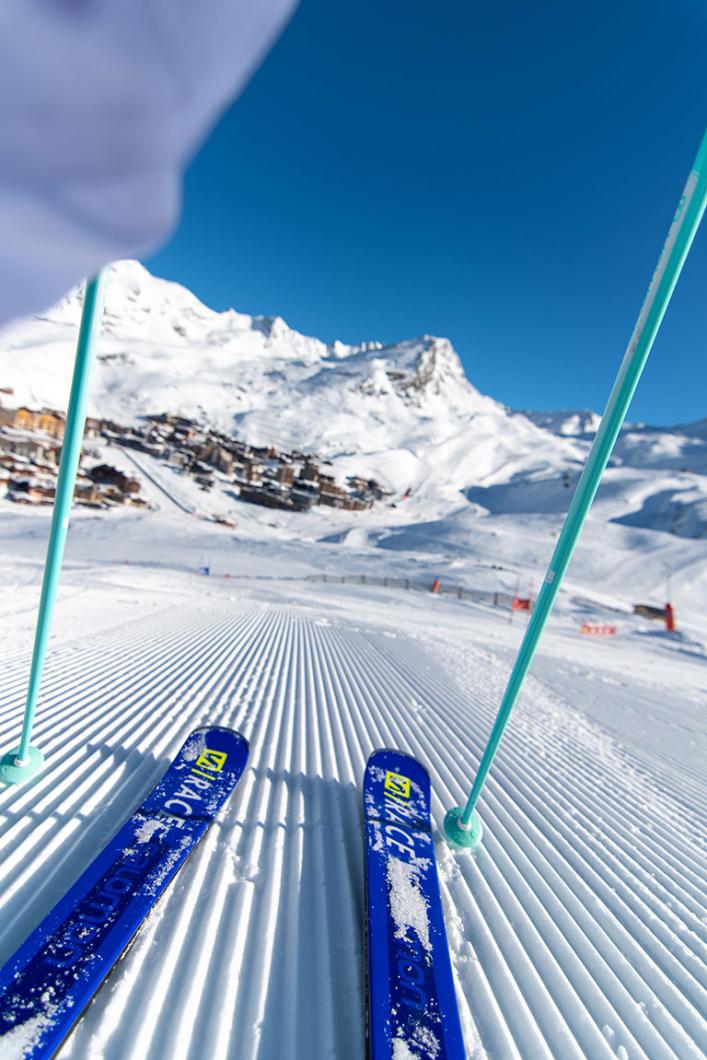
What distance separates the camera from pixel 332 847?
289 cm

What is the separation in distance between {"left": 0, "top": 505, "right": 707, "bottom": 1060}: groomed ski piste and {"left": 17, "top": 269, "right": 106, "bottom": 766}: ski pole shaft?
0.83m

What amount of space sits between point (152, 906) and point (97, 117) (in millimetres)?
2842

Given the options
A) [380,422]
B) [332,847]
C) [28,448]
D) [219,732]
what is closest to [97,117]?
[332,847]

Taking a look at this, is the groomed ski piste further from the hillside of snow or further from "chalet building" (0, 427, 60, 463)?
"chalet building" (0, 427, 60, 463)

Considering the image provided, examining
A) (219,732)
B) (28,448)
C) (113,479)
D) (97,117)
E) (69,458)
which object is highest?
(28,448)

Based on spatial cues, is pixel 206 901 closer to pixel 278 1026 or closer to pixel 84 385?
pixel 278 1026

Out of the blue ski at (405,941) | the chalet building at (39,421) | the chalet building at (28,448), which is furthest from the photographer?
the chalet building at (39,421)

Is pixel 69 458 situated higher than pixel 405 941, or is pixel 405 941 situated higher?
pixel 69 458

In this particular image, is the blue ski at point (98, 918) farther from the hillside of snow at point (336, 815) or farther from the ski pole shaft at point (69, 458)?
the ski pole shaft at point (69, 458)

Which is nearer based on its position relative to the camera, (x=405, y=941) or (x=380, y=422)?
(x=405, y=941)

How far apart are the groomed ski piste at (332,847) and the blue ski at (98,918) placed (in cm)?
8

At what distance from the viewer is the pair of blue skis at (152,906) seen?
170 cm

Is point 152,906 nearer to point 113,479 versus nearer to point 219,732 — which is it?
point 219,732

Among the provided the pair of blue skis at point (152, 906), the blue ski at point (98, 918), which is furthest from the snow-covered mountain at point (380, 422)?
the blue ski at point (98, 918)
